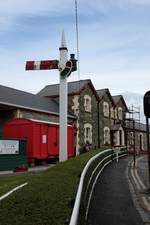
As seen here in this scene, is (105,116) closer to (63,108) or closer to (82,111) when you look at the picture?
(82,111)

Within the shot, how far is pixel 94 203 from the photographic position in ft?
37.9

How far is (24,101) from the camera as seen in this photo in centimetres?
3183

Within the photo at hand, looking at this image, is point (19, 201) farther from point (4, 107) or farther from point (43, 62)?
point (4, 107)

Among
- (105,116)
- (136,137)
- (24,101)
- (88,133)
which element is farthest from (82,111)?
(136,137)

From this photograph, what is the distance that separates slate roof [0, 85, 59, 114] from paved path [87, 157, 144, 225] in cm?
1413

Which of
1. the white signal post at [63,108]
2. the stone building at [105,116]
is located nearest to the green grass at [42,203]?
the white signal post at [63,108]

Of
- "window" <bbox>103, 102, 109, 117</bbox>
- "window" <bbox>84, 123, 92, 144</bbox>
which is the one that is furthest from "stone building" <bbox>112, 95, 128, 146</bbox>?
"window" <bbox>84, 123, 92, 144</bbox>

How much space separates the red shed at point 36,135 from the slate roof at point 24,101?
3.64m

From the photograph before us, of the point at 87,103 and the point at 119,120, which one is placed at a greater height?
the point at 87,103

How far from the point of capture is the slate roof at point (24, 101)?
28.8m

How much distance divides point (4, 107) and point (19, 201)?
21.6 m

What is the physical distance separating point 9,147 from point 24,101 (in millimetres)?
11858

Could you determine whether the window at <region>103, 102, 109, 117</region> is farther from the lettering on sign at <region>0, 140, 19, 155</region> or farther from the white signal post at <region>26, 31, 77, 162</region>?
the white signal post at <region>26, 31, 77, 162</region>

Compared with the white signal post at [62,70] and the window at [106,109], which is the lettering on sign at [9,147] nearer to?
the white signal post at [62,70]
